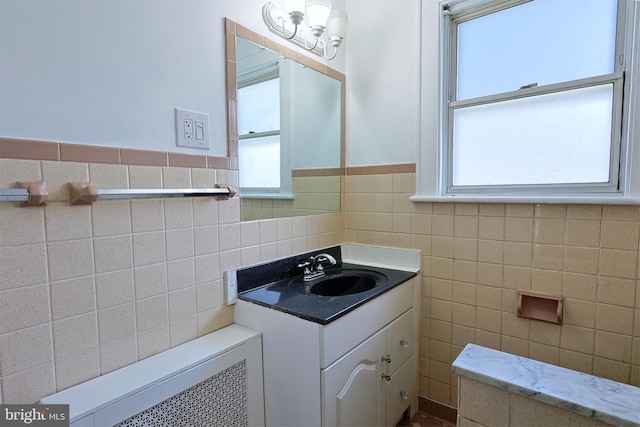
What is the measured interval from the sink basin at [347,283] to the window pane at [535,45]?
3.41ft

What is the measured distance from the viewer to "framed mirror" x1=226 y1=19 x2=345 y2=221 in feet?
4.29

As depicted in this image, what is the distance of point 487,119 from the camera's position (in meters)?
1.53

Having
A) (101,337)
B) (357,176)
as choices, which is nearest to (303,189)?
(357,176)

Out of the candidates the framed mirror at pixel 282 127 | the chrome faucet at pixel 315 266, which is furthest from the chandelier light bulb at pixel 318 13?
the chrome faucet at pixel 315 266

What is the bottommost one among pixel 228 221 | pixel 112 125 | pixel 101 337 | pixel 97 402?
pixel 97 402

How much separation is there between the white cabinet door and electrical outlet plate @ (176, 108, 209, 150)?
931 millimetres

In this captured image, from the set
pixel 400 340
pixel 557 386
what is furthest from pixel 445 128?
pixel 557 386

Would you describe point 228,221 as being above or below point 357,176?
below

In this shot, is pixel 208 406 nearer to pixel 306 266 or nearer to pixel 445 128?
pixel 306 266

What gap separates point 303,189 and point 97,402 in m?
1.19

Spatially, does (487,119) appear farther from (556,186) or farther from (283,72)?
(283,72)

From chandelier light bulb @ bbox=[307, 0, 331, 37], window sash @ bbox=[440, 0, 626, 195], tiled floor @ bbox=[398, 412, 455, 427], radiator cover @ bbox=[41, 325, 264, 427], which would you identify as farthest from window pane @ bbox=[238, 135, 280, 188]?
tiled floor @ bbox=[398, 412, 455, 427]

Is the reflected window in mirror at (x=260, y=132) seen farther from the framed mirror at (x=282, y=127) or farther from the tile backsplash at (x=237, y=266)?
the tile backsplash at (x=237, y=266)

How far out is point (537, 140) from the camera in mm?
1408
